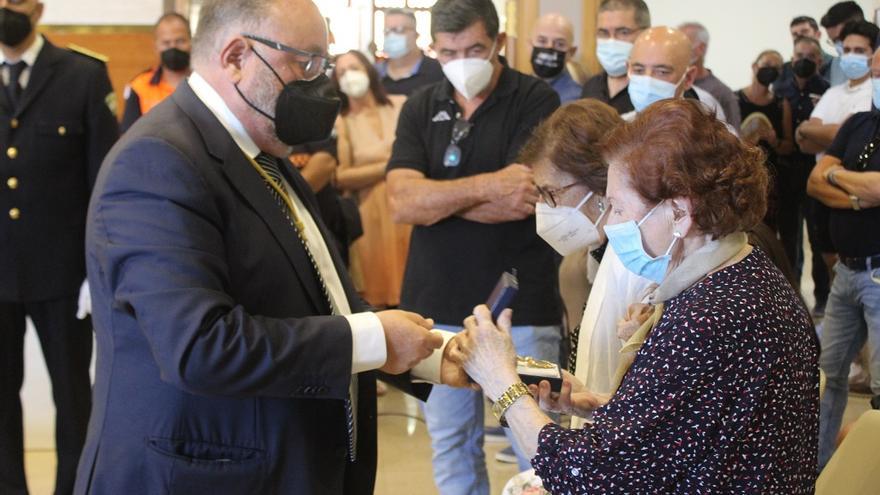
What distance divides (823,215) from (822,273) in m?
1.79

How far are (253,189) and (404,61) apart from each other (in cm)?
449

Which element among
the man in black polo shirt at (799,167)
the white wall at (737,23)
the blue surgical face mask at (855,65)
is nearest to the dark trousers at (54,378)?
the blue surgical face mask at (855,65)

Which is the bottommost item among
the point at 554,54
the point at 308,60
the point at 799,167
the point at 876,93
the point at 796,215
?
the point at 796,215

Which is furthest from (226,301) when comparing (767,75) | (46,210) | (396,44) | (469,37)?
(767,75)

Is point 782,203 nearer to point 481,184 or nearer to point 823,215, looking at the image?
point 823,215

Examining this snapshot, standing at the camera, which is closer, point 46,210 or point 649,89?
point 46,210

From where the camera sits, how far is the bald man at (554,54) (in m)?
5.13

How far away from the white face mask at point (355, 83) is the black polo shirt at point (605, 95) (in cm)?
126

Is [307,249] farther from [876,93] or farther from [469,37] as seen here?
[876,93]

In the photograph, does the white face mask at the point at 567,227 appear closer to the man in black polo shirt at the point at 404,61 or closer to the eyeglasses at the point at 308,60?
the eyeglasses at the point at 308,60

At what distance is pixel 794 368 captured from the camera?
164 cm

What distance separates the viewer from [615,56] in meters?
4.45

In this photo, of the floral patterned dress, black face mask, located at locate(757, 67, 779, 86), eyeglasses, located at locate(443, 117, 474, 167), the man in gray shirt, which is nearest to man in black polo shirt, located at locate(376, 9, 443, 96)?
the man in gray shirt

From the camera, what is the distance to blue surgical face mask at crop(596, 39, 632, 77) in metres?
4.43
